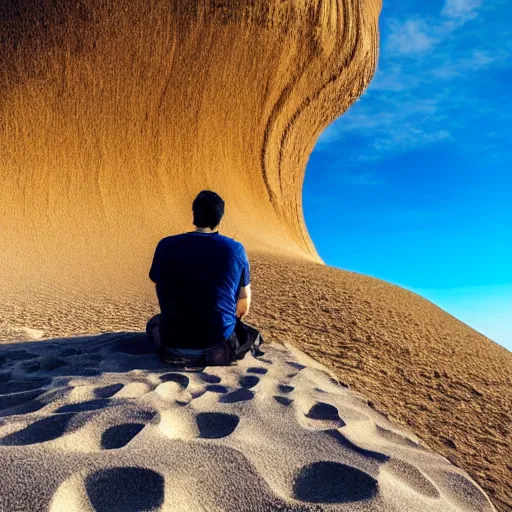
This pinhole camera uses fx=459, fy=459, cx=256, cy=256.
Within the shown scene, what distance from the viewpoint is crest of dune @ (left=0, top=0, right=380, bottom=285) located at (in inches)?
331

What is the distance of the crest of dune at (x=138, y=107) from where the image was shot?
27.6 feet

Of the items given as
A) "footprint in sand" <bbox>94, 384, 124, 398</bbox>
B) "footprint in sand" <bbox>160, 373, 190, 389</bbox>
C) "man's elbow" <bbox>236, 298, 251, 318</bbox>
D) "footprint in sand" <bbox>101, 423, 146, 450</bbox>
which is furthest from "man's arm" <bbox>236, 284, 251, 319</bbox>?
"footprint in sand" <bbox>101, 423, 146, 450</bbox>

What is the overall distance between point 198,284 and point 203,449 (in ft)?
3.38

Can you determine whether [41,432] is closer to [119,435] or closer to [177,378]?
[119,435]

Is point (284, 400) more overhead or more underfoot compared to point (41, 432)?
more overhead

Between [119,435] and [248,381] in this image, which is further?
[248,381]

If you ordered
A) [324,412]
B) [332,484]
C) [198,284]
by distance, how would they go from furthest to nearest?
1. [198,284]
2. [324,412]
3. [332,484]

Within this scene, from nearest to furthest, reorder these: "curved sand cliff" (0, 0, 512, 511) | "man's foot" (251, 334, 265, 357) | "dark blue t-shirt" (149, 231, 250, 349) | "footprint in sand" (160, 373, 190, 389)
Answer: "footprint in sand" (160, 373, 190, 389) → "dark blue t-shirt" (149, 231, 250, 349) → "man's foot" (251, 334, 265, 357) → "curved sand cliff" (0, 0, 512, 511)

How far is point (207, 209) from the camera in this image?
2277mm

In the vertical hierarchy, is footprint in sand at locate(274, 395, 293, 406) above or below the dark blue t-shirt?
below

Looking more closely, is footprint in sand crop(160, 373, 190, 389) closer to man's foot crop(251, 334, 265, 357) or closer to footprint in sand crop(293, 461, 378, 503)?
man's foot crop(251, 334, 265, 357)

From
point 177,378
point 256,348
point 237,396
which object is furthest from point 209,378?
point 256,348


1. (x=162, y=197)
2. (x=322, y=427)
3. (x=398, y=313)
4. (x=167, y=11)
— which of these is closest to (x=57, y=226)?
(x=162, y=197)

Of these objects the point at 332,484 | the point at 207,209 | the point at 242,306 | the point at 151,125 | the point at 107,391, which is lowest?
the point at 107,391
